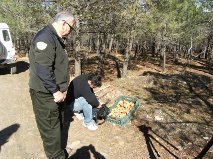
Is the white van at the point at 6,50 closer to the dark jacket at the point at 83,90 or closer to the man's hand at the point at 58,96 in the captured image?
the dark jacket at the point at 83,90

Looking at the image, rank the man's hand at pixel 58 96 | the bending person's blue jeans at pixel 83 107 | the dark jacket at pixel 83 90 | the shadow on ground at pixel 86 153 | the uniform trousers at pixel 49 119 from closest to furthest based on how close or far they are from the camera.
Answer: the man's hand at pixel 58 96 → the uniform trousers at pixel 49 119 → the shadow on ground at pixel 86 153 → the dark jacket at pixel 83 90 → the bending person's blue jeans at pixel 83 107

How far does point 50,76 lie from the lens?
4.12m

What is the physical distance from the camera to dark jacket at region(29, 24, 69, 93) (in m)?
4.07

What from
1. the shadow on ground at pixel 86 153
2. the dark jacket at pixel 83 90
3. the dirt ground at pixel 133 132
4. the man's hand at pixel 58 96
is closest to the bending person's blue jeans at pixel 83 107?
the dark jacket at pixel 83 90

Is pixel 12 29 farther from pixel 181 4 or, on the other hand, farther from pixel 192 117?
pixel 192 117

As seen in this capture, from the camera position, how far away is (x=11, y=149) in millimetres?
6254

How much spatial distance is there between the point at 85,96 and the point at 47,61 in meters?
3.32

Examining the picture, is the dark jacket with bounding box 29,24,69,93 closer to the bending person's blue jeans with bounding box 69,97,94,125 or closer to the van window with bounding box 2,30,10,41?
the bending person's blue jeans with bounding box 69,97,94,125

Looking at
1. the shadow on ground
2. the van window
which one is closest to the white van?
the van window

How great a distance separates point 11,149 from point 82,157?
4.57 feet

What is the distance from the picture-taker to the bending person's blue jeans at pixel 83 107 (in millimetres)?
7465

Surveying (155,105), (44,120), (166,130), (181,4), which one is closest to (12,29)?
(181,4)

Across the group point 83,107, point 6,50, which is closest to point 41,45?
point 83,107

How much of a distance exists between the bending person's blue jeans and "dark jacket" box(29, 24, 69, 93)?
305 cm
